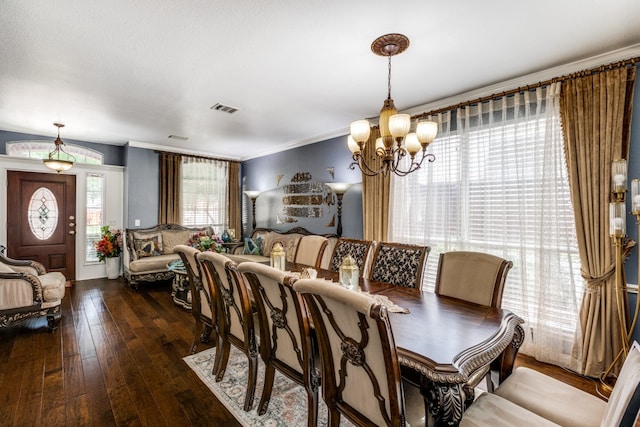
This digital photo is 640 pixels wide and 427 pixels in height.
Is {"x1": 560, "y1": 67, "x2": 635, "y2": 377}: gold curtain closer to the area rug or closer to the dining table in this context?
the dining table

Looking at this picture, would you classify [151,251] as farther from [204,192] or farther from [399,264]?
[399,264]

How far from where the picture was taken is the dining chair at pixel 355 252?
2.82 metres

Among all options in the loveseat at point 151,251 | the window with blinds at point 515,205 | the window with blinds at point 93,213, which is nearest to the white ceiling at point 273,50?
the window with blinds at point 515,205

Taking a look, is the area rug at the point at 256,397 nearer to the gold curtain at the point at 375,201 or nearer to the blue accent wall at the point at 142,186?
the gold curtain at the point at 375,201

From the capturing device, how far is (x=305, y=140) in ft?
17.0

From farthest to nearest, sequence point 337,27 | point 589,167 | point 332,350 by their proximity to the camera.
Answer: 1. point 589,167
2. point 337,27
3. point 332,350

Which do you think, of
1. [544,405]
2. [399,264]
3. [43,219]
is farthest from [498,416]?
[43,219]

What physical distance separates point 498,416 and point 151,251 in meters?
5.46

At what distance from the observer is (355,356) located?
129cm

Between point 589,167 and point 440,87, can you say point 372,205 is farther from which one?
point 589,167

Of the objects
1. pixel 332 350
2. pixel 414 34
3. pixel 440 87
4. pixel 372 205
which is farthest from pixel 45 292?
pixel 440 87

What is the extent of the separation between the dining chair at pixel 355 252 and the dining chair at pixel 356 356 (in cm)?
140

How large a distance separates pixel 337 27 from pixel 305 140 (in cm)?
317

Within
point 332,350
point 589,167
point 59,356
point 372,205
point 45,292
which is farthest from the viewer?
point 372,205
